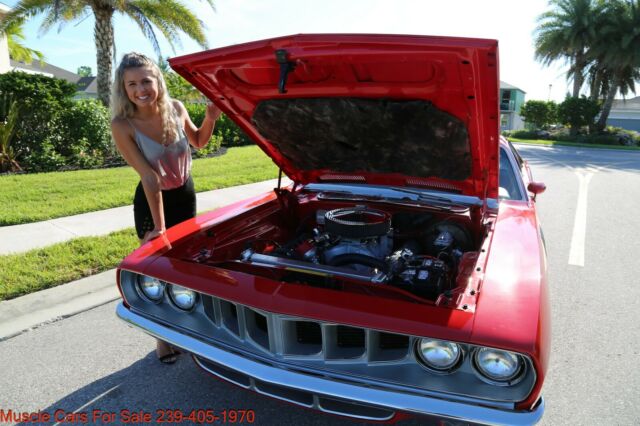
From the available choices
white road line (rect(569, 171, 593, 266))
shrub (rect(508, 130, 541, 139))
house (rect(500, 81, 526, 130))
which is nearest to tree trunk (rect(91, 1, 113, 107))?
white road line (rect(569, 171, 593, 266))

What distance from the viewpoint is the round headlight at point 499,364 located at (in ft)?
5.26

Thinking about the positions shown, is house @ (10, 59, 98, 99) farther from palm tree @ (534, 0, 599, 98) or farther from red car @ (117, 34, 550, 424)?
palm tree @ (534, 0, 599, 98)

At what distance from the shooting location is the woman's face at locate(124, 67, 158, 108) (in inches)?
97.5

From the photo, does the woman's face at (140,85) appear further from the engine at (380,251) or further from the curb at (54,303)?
the curb at (54,303)

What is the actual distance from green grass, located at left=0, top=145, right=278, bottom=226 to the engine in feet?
13.5

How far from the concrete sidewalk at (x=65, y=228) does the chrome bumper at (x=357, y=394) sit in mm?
3381

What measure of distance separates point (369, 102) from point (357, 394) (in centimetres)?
156

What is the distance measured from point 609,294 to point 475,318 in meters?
2.87

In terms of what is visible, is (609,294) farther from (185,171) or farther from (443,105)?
(185,171)

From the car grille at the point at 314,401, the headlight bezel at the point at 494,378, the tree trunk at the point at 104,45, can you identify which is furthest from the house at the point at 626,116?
the car grille at the point at 314,401

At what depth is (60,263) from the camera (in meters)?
3.96

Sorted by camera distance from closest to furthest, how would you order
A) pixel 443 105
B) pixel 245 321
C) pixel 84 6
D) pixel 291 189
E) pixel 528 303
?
pixel 528 303
pixel 245 321
pixel 443 105
pixel 291 189
pixel 84 6

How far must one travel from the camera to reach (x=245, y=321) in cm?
195

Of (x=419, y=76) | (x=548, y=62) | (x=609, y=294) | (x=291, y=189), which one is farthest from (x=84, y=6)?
(x=548, y=62)
